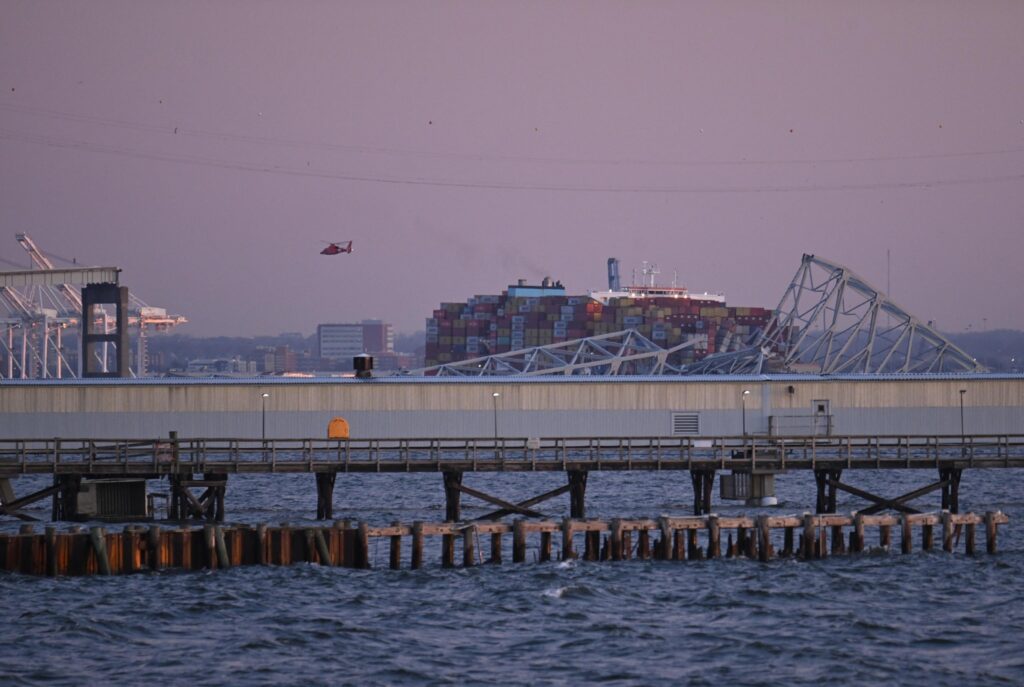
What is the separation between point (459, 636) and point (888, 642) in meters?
9.70

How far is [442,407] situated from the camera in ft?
254

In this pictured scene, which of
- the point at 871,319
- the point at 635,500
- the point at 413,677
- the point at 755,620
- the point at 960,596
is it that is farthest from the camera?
the point at 871,319

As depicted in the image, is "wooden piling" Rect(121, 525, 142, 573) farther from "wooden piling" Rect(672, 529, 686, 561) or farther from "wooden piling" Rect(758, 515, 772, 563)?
"wooden piling" Rect(758, 515, 772, 563)

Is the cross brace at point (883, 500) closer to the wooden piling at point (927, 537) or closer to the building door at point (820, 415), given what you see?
the wooden piling at point (927, 537)

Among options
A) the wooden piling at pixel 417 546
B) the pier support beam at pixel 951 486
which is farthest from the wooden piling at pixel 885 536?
the wooden piling at pixel 417 546

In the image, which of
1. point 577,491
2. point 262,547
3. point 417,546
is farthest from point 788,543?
point 262,547

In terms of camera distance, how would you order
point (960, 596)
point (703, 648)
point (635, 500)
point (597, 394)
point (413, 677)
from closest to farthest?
1. point (413, 677)
2. point (703, 648)
3. point (960, 596)
4. point (635, 500)
5. point (597, 394)

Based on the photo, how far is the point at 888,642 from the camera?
A: 116 ft

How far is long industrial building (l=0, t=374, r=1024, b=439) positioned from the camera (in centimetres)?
7662

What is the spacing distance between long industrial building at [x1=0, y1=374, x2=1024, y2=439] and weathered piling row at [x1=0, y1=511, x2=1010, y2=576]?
30757 mm

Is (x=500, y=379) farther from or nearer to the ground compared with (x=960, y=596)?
farther from the ground

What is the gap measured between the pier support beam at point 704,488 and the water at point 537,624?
30.9 feet

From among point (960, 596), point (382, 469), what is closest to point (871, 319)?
point (382, 469)

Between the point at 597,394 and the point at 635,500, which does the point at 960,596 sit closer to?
the point at 635,500
